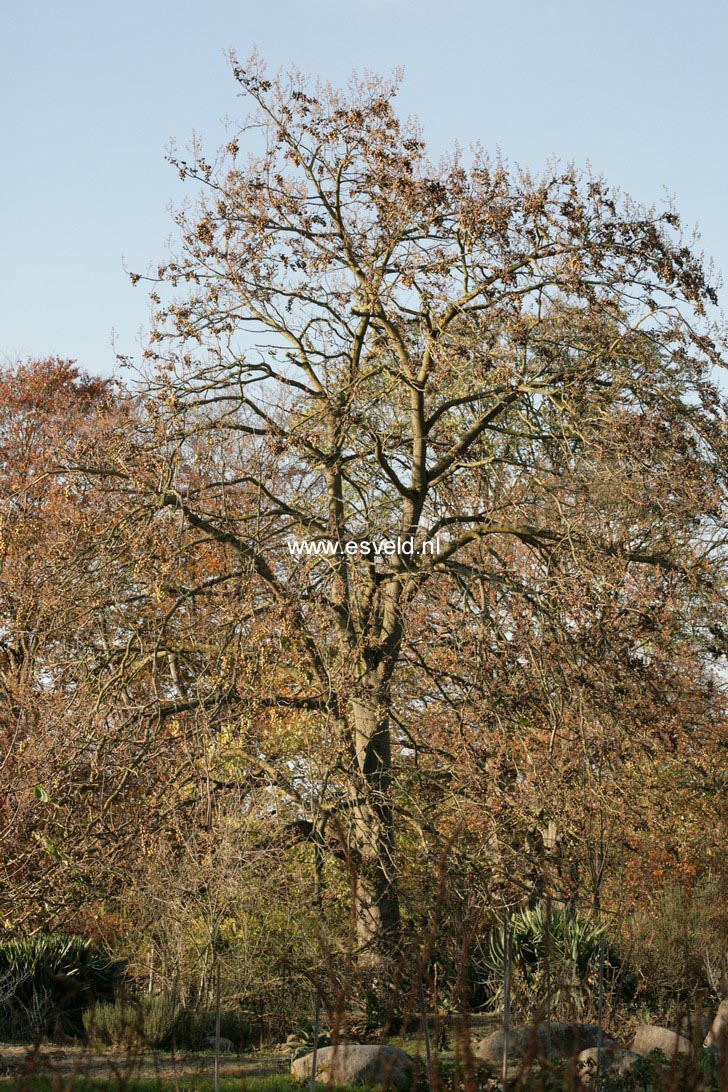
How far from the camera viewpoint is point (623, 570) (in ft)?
29.4

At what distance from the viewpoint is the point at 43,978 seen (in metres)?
10.7

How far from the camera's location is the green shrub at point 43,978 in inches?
401

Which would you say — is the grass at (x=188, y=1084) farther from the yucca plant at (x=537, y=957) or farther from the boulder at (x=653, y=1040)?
the boulder at (x=653, y=1040)

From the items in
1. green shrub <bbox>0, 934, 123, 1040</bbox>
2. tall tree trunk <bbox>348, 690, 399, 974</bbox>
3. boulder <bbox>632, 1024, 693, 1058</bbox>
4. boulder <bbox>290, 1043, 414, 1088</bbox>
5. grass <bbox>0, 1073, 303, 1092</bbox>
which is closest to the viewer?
grass <bbox>0, 1073, 303, 1092</bbox>

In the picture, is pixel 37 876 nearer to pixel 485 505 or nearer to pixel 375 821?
pixel 375 821

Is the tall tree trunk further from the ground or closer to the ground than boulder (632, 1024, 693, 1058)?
further from the ground

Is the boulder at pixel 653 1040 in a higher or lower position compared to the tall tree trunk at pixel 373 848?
lower

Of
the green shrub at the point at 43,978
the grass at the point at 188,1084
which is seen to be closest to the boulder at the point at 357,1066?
the grass at the point at 188,1084

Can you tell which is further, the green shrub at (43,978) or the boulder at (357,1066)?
the green shrub at (43,978)

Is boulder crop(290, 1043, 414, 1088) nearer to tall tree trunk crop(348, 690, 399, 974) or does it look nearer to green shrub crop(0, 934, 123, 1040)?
tall tree trunk crop(348, 690, 399, 974)

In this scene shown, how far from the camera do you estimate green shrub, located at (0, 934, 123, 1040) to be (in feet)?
33.4

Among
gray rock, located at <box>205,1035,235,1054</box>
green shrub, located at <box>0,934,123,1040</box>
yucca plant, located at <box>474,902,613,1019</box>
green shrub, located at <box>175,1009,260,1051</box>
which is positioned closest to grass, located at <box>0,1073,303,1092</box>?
green shrub, located at <box>175,1009,260,1051</box>

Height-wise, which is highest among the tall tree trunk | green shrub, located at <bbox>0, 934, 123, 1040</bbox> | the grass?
the tall tree trunk

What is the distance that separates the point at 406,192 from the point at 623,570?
4.09 meters
